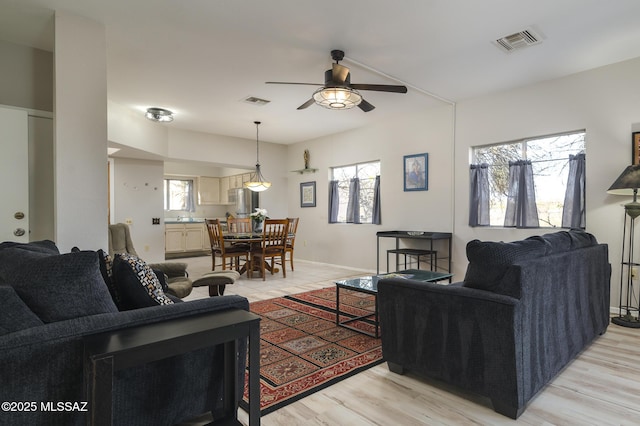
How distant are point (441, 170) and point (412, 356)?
12.0 feet

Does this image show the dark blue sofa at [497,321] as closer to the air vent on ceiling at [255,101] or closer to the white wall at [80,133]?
the white wall at [80,133]

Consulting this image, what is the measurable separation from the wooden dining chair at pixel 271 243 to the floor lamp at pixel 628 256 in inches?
165

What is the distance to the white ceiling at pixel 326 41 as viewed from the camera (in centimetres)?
271

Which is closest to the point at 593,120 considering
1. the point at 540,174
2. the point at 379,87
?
the point at 540,174

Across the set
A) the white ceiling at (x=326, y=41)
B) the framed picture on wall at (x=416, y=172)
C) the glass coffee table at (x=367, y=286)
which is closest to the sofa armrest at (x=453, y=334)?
the glass coffee table at (x=367, y=286)

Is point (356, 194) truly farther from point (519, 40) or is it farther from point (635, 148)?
point (635, 148)

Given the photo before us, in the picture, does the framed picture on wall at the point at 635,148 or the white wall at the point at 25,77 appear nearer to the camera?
the white wall at the point at 25,77

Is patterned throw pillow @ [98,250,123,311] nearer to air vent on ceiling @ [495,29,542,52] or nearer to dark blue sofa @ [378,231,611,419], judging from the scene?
dark blue sofa @ [378,231,611,419]

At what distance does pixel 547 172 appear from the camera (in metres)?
4.28

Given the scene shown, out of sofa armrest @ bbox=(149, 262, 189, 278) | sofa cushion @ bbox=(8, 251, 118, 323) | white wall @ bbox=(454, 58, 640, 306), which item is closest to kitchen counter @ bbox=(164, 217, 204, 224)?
sofa armrest @ bbox=(149, 262, 189, 278)

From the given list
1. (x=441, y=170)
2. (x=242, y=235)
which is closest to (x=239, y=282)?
(x=242, y=235)

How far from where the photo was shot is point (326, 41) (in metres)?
3.22

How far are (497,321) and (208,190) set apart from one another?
29.5 feet

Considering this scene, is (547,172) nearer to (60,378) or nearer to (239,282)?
(239,282)
